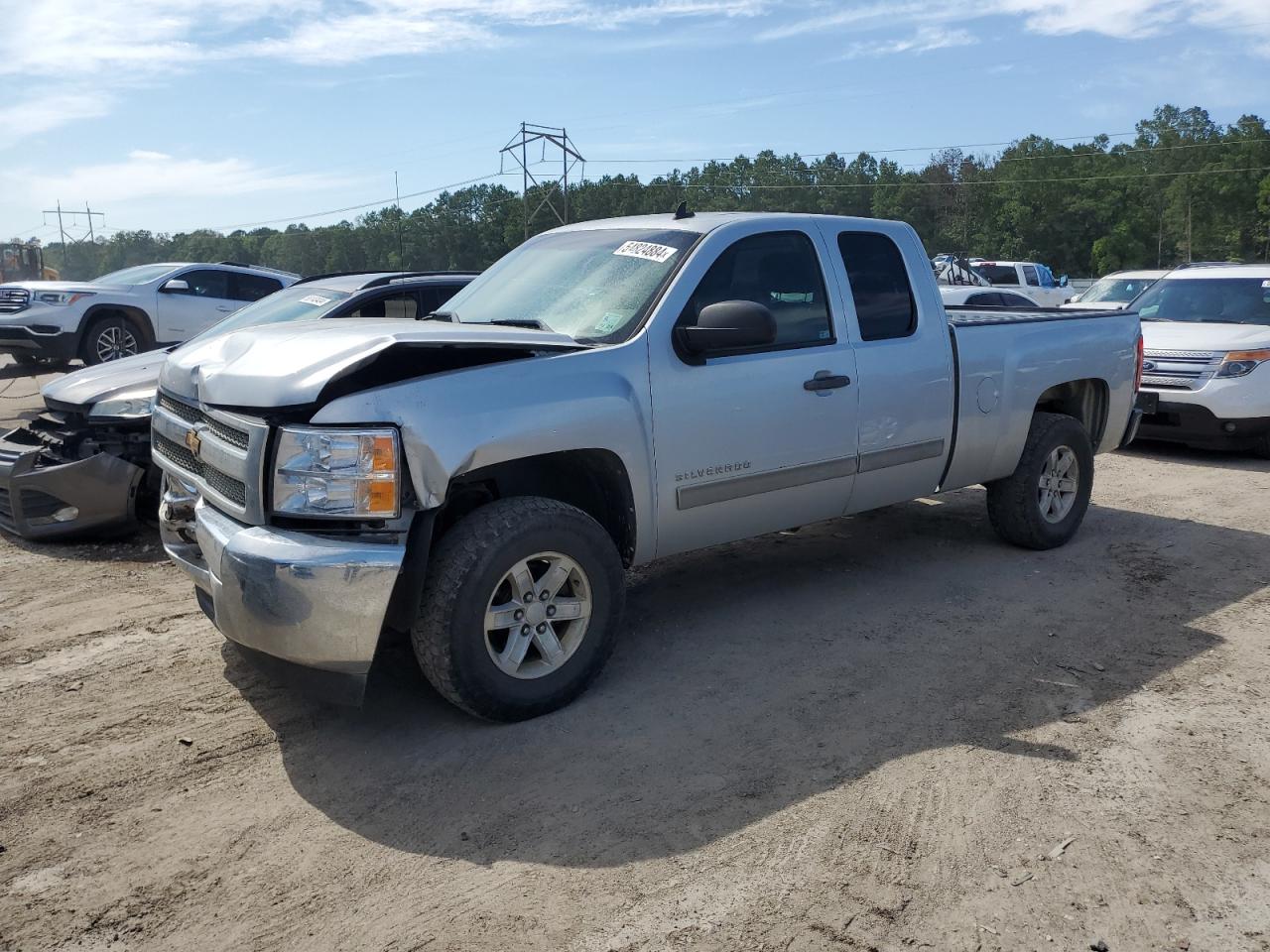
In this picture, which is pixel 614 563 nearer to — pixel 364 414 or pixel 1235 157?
pixel 364 414

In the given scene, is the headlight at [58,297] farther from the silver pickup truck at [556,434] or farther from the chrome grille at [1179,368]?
the chrome grille at [1179,368]

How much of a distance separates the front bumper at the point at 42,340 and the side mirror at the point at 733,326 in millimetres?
12382

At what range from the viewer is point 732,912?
2.96 metres

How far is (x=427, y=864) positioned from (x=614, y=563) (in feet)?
4.72

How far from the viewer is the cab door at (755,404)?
179 inches

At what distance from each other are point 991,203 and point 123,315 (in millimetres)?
88112

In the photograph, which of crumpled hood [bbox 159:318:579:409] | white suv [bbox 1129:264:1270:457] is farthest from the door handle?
white suv [bbox 1129:264:1270:457]

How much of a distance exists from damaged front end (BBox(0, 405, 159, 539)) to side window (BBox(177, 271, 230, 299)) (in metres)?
8.91

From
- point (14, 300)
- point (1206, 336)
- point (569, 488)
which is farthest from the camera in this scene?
point (14, 300)

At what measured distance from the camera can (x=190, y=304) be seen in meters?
14.8

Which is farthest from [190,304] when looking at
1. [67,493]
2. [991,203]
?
[991,203]

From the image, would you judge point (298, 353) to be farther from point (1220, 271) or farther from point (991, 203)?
point (991, 203)

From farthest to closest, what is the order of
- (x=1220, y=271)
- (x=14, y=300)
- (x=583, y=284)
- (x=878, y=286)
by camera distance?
1. (x=14, y=300)
2. (x=1220, y=271)
3. (x=878, y=286)
4. (x=583, y=284)

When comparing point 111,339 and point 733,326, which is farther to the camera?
point 111,339
